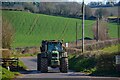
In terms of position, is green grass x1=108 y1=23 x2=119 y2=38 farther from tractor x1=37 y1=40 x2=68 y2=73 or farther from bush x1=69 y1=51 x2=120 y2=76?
tractor x1=37 y1=40 x2=68 y2=73

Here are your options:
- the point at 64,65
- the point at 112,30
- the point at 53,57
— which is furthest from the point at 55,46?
the point at 112,30

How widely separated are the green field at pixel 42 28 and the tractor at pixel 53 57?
36645mm

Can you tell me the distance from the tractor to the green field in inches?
1443

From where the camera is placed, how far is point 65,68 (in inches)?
1206

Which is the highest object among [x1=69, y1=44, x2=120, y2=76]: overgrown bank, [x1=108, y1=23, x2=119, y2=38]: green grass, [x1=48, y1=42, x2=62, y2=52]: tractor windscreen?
[x1=108, y1=23, x2=119, y2=38]: green grass

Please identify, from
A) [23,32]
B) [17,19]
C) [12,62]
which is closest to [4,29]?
[12,62]

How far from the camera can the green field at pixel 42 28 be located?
70500mm

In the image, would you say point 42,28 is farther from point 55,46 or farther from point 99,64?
point 99,64

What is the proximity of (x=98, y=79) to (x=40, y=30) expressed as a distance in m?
54.2

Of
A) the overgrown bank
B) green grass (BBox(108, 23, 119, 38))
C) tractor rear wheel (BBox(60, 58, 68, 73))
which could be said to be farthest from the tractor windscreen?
green grass (BBox(108, 23, 119, 38))

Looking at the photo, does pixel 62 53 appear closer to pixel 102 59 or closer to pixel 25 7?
pixel 102 59

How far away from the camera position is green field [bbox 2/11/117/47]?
70.5 metres

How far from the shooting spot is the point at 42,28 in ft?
252

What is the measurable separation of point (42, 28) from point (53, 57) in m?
45.6
